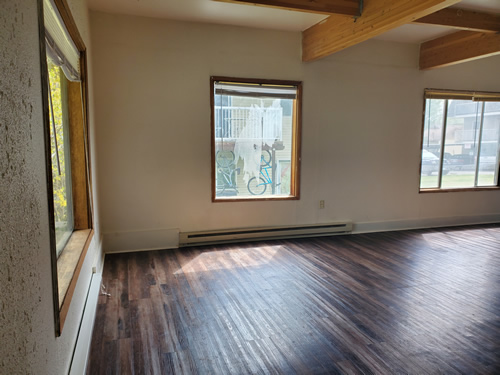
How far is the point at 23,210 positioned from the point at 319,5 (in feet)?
10.3

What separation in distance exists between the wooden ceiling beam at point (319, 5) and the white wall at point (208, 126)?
120 cm

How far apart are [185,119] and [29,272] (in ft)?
11.1

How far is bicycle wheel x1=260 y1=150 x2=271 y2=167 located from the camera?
4.67 metres

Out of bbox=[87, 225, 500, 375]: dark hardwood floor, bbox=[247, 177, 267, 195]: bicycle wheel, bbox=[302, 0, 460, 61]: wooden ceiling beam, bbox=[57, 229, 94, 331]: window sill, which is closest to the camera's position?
bbox=[57, 229, 94, 331]: window sill

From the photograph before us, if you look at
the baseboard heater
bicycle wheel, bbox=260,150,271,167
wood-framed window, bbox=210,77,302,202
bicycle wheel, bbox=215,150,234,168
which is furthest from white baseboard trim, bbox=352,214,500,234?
bicycle wheel, bbox=215,150,234,168

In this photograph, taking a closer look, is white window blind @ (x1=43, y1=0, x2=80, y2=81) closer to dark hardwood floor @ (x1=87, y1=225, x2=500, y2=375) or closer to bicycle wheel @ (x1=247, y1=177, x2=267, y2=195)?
dark hardwood floor @ (x1=87, y1=225, x2=500, y2=375)

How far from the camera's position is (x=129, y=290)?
3080 millimetres

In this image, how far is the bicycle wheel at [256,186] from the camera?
4.66 m

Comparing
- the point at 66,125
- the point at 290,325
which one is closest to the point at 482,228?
the point at 290,325

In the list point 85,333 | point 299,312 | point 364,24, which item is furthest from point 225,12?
point 85,333

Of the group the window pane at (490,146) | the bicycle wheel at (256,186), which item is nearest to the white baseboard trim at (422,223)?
the window pane at (490,146)

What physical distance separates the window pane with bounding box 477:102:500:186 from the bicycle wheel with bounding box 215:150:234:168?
419 cm

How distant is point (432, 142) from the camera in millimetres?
5441

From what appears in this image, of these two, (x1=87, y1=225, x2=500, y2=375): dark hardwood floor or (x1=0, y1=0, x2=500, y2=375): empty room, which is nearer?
(x1=0, y1=0, x2=500, y2=375): empty room
